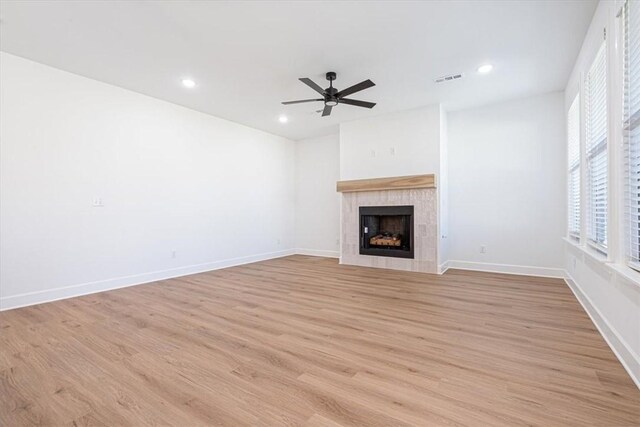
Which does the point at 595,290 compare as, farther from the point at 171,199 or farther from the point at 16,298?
the point at 16,298

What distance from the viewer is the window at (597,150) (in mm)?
2549

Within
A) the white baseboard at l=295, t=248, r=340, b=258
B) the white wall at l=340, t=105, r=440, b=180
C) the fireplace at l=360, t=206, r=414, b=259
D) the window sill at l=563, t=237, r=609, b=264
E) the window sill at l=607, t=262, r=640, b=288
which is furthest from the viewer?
the white baseboard at l=295, t=248, r=340, b=258

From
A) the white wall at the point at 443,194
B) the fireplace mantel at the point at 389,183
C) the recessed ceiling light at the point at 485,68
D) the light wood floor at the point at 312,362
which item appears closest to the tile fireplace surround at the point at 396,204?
the fireplace mantel at the point at 389,183

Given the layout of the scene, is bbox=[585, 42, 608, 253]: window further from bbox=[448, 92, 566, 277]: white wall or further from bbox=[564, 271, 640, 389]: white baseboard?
bbox=[448, 92, 566, 277]: white wall

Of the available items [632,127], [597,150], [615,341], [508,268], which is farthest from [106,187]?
[508,268]

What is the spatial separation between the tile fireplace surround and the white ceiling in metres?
1.45

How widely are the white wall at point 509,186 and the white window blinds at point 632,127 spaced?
9.53 ft

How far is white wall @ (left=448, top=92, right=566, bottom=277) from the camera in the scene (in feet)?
14.8

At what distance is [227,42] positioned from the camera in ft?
10.1

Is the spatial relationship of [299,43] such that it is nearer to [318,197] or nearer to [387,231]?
[387,231]

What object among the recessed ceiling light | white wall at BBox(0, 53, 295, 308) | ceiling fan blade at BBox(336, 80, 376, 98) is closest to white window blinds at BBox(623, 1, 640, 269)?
the recessed ceiling light

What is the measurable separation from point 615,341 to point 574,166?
8.40 feet

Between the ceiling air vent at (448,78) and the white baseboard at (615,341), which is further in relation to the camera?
the ceiling air vent at (448,78)

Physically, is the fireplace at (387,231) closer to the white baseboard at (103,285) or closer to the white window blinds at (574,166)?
the white window blinds at (574,166)
